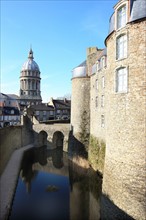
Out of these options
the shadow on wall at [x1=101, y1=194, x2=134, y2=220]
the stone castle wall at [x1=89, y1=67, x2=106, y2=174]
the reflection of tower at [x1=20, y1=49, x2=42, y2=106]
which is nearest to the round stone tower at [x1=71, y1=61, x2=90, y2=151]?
the stone castle wall at [x1=89, y1=67, x2=106, y2=174]

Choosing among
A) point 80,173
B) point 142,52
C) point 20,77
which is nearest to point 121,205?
point 142,52

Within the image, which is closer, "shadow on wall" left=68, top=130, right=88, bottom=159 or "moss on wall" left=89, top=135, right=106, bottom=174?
"moss on wall" left=89, top=135, right=106, bottom=174

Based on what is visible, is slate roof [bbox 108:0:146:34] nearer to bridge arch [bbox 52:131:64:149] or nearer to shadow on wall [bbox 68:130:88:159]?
shadow on wall [bbox 68:130:88:159]

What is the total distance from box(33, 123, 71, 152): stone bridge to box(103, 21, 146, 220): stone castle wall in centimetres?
1751

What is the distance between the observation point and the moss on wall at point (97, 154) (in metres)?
16.3

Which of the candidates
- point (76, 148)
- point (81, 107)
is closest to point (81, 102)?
point (81, 107)

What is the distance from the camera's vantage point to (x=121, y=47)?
993 centimetres

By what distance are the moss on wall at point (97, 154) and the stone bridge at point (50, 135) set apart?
26.8 ft

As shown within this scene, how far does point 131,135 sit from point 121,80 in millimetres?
2714

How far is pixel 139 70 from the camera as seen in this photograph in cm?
897

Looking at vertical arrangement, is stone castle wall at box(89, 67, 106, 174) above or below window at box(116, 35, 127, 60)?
below

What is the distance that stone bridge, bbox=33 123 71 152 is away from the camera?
91.8ft

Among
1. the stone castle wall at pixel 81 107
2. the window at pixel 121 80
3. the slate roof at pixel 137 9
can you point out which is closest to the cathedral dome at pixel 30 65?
the stone castle wall at pixel 81 107

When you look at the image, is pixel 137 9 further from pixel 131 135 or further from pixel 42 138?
pixel 42 138
